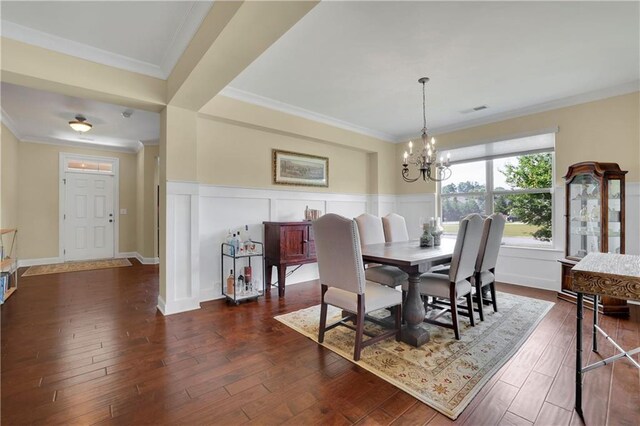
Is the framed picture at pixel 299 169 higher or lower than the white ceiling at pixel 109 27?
lower

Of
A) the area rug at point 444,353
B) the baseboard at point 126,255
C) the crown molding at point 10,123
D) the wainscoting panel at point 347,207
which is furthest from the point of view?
the baseboard at point 126,255

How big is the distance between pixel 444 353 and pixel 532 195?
3.39 m

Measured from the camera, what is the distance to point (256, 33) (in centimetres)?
196

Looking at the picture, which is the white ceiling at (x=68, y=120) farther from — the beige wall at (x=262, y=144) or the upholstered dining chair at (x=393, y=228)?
the upholstered dining chair at (x=393, y=228)

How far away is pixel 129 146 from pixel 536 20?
7252 millimetres

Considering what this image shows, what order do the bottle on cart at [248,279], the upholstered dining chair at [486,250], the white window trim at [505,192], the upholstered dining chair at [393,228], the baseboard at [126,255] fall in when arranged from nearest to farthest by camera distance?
the upholstered dining chair at [486,250], the bottle on cart at [248,279], the upholstered dining chair at [393,228], the white window trim at [505,192], the baseboard at [126,255]

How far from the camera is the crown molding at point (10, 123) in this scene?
4391 millimetres

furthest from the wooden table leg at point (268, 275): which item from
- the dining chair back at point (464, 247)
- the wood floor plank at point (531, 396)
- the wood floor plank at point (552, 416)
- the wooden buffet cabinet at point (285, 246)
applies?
the wood floor plank at point (552, 416)

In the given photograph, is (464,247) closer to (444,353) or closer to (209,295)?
(444,353)

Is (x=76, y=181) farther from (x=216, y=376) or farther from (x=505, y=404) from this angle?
(x=505, y=404)

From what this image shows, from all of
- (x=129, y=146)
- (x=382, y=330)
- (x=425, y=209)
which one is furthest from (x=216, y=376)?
(x=129, y=146)

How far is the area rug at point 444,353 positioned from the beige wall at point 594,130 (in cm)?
216

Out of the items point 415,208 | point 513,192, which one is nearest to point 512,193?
point 513,192

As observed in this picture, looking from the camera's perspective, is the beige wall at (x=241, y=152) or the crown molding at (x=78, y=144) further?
the crown molding at (x=78, y=144)
